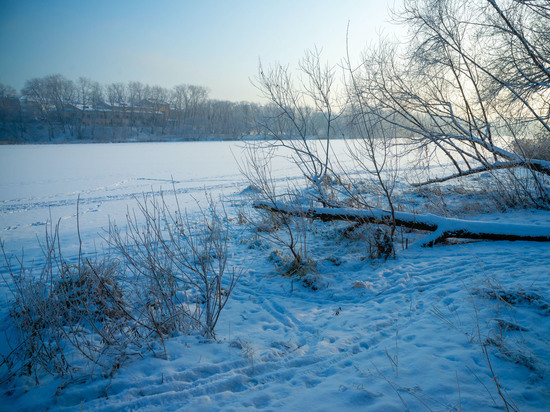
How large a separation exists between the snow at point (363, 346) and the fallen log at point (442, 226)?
0.50ft

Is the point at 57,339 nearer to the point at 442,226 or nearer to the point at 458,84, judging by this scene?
the point at 442,226

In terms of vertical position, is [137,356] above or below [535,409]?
below

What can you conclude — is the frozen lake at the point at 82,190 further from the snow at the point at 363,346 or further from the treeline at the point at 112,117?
the treeline at the point at 112,117

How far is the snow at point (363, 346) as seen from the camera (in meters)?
1.98

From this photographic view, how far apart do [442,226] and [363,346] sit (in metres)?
3.01

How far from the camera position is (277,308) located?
3.61 meters

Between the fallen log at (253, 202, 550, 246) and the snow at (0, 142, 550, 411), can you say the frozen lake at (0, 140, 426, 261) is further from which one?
the fallen log at (253, 202, 550, 246)

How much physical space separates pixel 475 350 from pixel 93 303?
12.6 feet

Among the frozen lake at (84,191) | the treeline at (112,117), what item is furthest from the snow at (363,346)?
the treeline at (112,117)

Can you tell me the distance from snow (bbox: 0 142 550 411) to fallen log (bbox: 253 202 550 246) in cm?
15

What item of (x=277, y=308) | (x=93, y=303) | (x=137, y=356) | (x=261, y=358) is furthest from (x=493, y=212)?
(x=93, y=303)

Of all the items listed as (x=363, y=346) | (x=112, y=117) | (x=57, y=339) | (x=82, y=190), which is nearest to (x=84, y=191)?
(x=82, y=190)

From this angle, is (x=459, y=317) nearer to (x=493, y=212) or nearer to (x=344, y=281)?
(x=344, y=281)

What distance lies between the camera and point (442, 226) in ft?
15.5
